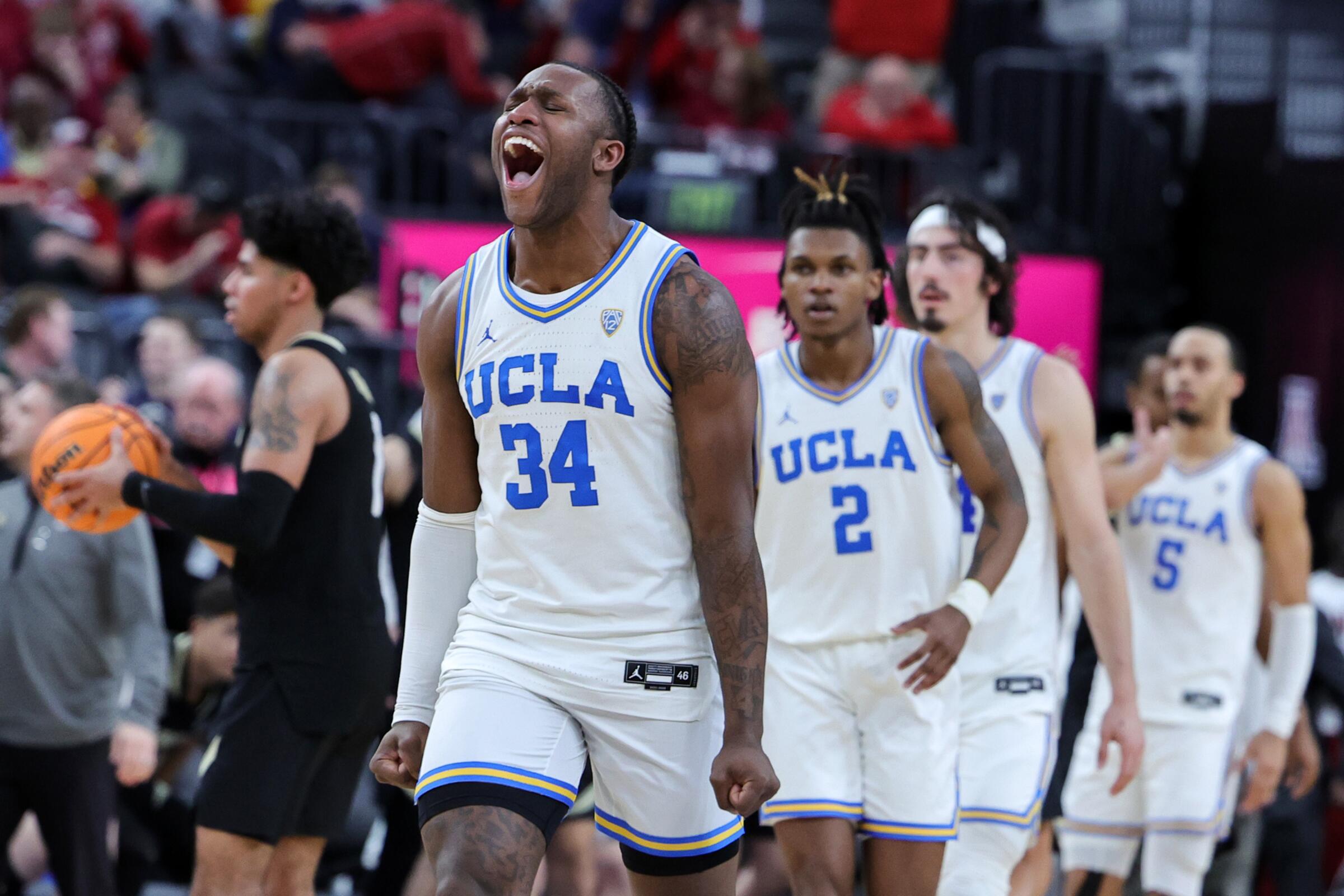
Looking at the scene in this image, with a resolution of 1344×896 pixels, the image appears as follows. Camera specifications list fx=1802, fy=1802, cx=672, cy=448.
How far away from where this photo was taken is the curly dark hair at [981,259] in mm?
5988

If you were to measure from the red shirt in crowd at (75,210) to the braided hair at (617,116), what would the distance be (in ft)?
24.4

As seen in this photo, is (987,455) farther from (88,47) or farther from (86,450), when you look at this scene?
(88,47)

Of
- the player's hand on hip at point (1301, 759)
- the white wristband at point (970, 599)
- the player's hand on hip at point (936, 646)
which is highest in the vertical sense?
the white wristband at point (970, 599)

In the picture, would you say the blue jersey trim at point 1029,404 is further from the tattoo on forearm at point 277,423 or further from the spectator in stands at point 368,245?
the spectator in stands at point 368,245

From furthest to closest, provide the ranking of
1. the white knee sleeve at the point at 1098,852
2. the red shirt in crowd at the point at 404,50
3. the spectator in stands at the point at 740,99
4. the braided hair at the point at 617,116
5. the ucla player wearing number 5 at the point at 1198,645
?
1. the spectator in stands at the point at 740,99
2. the red shirt in crowd at the point at 404,50
3. the white knee sleeve at the point at 1098,852
4. the ucla player wearing number 5 at the point at 1198,645
5. the braided hair at the point at 617,116

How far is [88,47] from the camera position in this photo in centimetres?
1270

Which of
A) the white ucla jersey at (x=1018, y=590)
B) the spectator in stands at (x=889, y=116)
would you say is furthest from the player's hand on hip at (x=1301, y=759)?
the spectator in stands at (x=889, y=116)

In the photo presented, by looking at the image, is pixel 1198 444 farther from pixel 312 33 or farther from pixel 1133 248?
pixel 312 33

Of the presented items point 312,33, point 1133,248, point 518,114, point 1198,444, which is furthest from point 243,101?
point 518,114

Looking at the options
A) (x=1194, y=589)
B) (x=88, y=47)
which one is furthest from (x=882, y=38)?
(x=1194, y=589)

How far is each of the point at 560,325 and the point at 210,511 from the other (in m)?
1.47

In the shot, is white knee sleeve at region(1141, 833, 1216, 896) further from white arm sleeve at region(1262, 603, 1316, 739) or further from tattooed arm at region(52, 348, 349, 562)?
tattooed arm at region(52, 348, 349, 562)

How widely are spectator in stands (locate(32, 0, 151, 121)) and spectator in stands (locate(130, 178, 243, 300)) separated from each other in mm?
1806

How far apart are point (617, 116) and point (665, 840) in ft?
5.18
